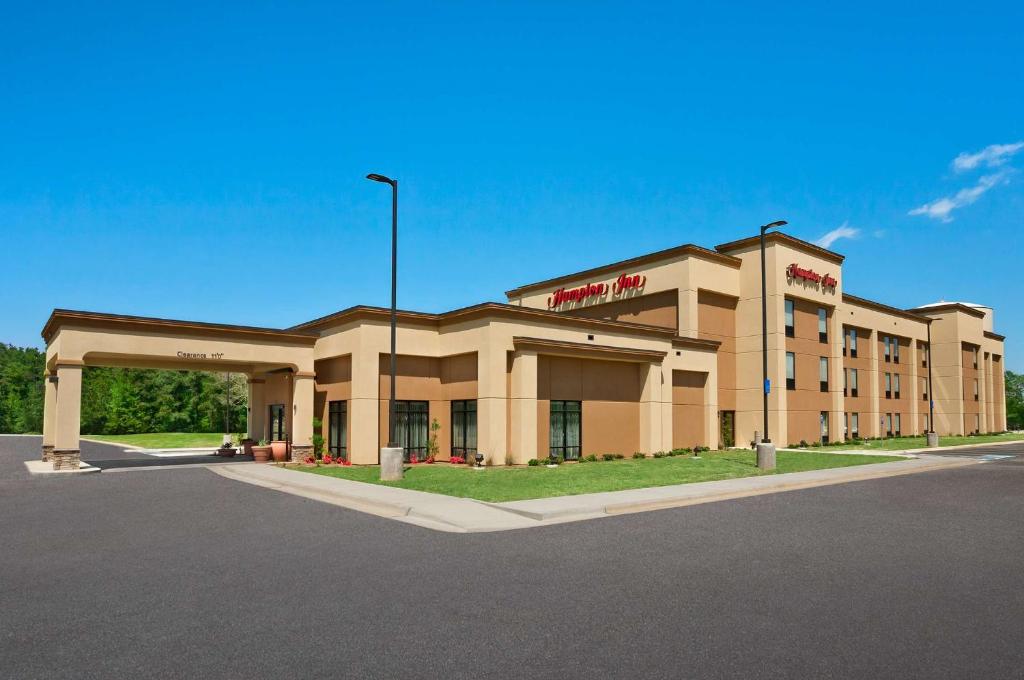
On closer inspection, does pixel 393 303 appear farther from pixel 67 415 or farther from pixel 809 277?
pixel 809 277

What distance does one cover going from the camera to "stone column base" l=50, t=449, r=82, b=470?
2691 cm

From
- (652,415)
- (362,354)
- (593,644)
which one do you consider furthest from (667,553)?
(652,415)

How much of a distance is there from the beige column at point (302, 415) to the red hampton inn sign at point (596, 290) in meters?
21.3

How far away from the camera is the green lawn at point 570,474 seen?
64.4 feet

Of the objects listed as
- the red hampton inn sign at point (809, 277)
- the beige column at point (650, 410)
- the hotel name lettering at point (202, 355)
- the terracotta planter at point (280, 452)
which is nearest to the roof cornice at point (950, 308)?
the red hampton inn sign at point (809, 277)

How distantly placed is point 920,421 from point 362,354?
54068 millimetres

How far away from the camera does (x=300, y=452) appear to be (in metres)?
32.3

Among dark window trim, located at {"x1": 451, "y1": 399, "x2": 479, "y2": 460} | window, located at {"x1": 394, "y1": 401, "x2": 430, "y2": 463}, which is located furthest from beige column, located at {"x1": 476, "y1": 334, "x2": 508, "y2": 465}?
window, located at {"x1": 394, "y1": 401, "x2": 430, "y2": 463}

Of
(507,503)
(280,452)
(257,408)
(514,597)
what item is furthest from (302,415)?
(514,597)

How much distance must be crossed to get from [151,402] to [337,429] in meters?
61.6

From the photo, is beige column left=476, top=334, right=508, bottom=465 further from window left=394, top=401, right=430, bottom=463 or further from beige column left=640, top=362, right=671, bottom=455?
beige column left=640, top=362, right=671, bottom=455

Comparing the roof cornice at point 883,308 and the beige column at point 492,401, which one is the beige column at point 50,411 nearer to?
the beige column at point 492,401

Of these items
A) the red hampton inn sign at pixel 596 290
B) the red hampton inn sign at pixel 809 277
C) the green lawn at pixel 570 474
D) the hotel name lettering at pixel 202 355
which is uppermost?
the red hampton inn sign at pixel 809 277

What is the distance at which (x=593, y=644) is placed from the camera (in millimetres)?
6992
